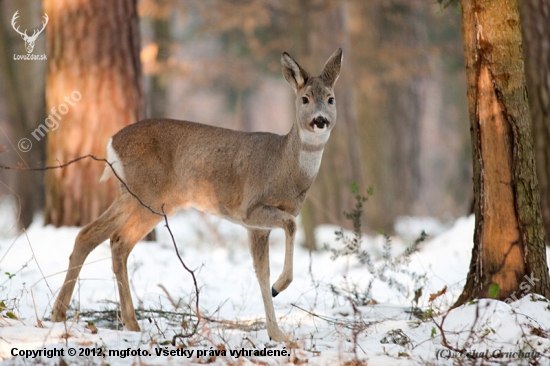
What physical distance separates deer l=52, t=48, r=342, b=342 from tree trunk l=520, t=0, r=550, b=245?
2.54 meters

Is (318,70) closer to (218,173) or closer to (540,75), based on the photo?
(540,75)

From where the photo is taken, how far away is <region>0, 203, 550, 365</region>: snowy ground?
424cm

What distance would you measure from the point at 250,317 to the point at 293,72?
2313 millimetres

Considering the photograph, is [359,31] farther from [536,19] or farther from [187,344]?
[187,344]

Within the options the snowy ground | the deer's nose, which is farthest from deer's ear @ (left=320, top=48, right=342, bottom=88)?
the snowy ground

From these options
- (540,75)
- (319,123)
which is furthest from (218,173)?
(540,75)

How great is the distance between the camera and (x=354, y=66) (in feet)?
48.6

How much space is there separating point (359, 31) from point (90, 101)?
8401 mm

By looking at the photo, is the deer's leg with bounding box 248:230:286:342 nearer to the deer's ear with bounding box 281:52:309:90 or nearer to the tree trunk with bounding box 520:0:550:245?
the deer's ear with bounding box 281:52:309:90

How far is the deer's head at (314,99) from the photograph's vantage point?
5.62 m

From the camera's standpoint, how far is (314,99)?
5.79 metres

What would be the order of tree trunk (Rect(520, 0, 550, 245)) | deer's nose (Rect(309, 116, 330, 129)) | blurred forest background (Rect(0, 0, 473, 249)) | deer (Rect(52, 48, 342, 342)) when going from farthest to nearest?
blurred forest background (Rect(0, 0, 473, 249)) < tree trunk (Rect(520, 0, 550, 245)) < deer (Rect(52, 48, 342, 342)) < deer's nose (Rect(309, 116, 330, 129))

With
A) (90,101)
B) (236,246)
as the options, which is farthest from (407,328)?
(236,246)

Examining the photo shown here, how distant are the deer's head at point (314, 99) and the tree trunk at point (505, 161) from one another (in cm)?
130
